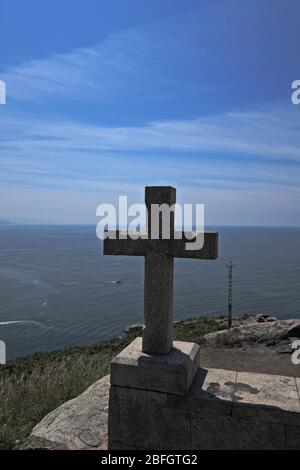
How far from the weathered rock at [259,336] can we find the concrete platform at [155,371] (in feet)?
21.4

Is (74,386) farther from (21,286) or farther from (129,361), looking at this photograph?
(21,286)

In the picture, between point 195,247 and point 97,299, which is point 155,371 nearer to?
point 195,247

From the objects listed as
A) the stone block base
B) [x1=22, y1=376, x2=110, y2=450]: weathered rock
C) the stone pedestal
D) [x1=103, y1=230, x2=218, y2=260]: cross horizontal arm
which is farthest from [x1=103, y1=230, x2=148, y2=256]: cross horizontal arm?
Answer: [x1=22, y1=376, x2=110, y2=450]: weathered rock

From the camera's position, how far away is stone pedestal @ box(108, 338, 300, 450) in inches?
155

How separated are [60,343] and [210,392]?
2323 centimetres

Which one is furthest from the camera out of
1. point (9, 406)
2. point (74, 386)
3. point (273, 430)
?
point (74, 386)

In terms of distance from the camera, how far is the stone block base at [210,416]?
391 centimetres

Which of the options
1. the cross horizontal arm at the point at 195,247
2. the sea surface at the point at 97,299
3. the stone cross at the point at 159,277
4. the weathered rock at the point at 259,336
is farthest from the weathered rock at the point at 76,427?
the sea surface at the point at 97,299

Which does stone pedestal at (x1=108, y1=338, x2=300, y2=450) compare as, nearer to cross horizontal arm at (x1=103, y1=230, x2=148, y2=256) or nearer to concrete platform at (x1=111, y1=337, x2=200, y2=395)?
concrete platform at (x1=111, y1=337, x2=200, y2=395)

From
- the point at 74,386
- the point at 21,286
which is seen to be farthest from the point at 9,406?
the point at 21,286

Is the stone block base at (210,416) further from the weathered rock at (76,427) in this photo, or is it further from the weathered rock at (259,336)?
the weathered rock at (259,336)

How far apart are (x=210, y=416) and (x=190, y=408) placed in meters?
0.22

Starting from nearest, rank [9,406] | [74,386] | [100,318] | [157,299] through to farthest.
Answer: [157,299] < [9,406] < [74,386] < [100,318]
